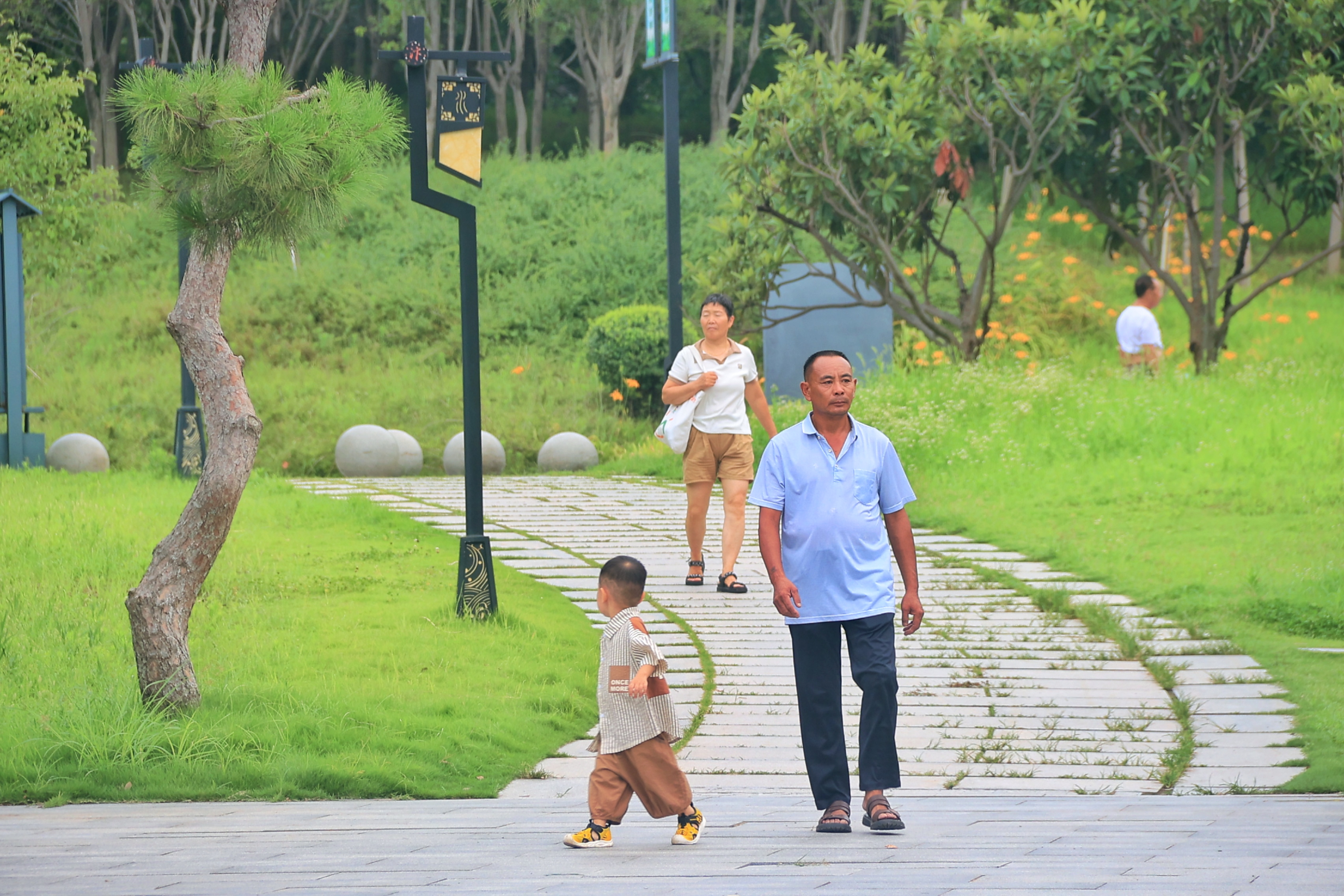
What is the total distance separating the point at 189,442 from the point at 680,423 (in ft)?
23.1

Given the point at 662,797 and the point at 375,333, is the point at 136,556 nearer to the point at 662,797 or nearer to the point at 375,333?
the point at 662,797

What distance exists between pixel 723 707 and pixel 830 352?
86.1 inches

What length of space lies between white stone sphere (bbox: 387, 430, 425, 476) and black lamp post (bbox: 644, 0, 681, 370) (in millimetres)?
3858

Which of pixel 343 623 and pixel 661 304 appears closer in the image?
pixel 343 623

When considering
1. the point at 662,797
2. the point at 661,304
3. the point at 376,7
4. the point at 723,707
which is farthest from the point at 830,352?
the point at 376,7

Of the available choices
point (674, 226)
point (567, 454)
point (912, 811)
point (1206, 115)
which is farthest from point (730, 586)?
point (1206, 115)

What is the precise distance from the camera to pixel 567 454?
54.0ft

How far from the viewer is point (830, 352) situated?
16.0 feet

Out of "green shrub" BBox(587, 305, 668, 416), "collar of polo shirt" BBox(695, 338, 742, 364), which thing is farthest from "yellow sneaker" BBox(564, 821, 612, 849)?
"green shrub" BBox(587, 305, 668, 416)

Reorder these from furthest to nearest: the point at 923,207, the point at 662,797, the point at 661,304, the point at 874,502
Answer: the point at 661,304 < the point at 923,207 < the point at 874,502 < the point at 662,797

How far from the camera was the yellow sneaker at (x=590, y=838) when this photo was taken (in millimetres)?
4125

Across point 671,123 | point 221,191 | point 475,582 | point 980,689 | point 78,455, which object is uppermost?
point 671,123

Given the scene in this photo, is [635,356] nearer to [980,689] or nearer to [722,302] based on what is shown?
[722,302]

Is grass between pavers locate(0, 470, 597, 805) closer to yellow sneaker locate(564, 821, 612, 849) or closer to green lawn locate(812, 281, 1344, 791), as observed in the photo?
yellow sneaker locate(564, 821, 612, 849)
